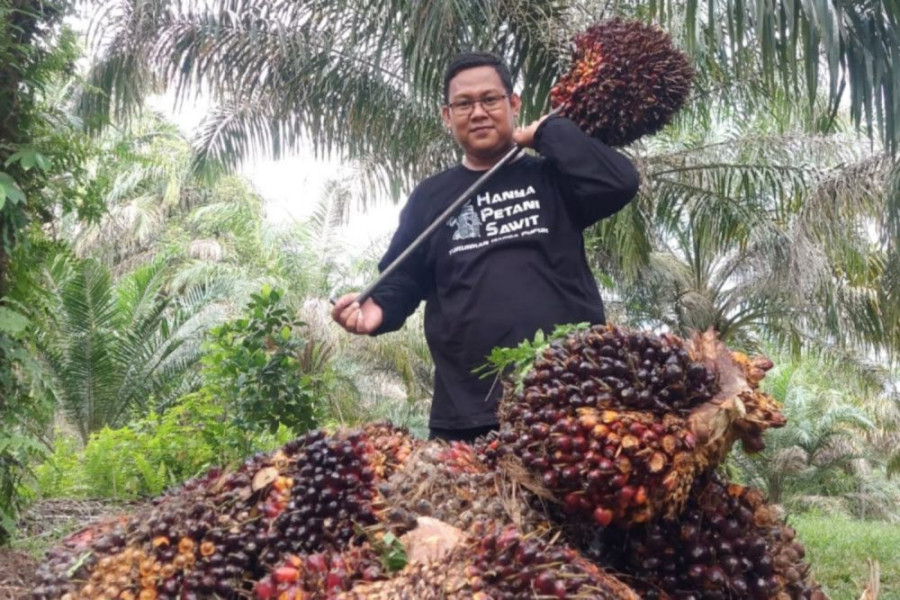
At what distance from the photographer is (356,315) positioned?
1929 mm

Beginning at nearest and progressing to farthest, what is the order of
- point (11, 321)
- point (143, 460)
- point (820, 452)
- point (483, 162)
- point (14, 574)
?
point (14, 574), point (483, 162), point (11, 321), point (143, 460), point (820, 452)

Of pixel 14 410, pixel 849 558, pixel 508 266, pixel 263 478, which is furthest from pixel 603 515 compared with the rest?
pixel 849 558

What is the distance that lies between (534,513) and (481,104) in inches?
44.2

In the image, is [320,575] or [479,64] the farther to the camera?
[479,64]

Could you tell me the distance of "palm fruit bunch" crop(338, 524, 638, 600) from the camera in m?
0.97

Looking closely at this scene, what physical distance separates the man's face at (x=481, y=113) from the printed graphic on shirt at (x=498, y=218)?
0.13 m

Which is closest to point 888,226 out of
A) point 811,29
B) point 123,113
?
point 811,29

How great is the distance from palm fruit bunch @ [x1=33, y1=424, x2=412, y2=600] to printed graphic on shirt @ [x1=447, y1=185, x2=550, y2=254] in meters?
0.75

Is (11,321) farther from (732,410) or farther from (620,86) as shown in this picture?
(732,410)

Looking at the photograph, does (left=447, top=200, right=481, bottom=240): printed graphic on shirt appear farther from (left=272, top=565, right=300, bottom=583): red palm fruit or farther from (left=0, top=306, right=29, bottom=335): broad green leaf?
(left=0, top=306, right=29, bottom=335): broad green leaf

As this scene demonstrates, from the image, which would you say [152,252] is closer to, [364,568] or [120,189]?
[120,189]

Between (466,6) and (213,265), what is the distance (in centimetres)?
1213

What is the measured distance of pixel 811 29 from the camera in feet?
10.7

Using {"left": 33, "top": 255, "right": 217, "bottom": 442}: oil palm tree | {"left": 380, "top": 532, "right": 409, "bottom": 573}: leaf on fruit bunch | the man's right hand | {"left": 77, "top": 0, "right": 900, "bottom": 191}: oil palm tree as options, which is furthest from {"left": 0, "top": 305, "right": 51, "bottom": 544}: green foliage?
{"left": 33, "top": 255, "right": 217, "bottom": 442}: oil palm tree
